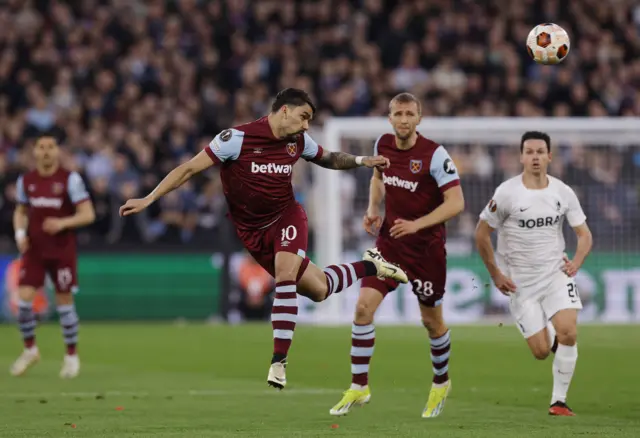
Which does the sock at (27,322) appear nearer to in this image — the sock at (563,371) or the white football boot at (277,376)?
the white football boot at (277,376)

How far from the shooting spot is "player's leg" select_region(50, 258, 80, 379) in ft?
45.6

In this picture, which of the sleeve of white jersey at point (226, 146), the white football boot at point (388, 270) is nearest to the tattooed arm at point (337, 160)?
the white football boot at point (388, 270)

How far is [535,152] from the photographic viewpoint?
10617 millimetres

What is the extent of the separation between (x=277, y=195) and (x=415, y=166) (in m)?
1.17

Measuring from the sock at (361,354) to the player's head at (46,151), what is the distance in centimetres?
492

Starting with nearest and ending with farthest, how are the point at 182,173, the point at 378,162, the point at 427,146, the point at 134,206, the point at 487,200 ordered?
the point at 134,206, the point at 182,173, the point at 378,162, the point at 427,146, the point at 487,200

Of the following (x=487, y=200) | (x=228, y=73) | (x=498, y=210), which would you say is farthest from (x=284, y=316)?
(x=228, y=73)

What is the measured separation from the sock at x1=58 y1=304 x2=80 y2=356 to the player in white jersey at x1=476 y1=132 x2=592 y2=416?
5120 millimetres

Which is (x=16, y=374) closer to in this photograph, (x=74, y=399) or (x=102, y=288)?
(x=74, y=399)

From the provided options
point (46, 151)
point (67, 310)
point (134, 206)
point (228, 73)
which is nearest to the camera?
point (134, 206)

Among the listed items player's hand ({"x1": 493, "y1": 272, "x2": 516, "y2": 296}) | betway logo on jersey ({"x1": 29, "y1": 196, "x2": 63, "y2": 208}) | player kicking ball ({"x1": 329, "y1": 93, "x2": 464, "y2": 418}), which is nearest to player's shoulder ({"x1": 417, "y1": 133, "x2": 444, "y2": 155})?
player kicking ball ({"x1": 329, "y1": 93, "x2": 464, "y2": 418})

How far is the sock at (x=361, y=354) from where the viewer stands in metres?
10.4

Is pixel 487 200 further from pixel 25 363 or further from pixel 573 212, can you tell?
pixel 573 212

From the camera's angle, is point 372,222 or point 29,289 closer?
point 372,222
